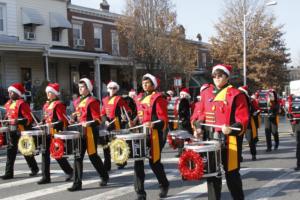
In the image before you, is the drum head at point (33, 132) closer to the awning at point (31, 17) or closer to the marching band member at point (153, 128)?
the marching band member at point (153, 128)

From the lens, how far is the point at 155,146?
7.34 meters

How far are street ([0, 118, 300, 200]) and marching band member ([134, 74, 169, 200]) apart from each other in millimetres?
483

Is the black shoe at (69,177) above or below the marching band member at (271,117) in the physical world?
below

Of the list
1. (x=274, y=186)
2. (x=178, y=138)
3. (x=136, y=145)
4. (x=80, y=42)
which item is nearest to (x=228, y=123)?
(x=136, y=145)

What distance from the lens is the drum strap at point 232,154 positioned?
570cm

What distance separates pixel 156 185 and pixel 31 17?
19991mm

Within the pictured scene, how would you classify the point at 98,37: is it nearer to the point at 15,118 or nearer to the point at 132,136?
the point at 15,118

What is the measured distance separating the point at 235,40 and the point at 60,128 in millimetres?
32719

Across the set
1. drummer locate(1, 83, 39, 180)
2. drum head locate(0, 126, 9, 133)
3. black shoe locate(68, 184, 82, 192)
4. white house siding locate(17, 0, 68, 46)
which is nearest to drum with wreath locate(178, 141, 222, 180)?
black shoe locate(68, 184, 82, 192)

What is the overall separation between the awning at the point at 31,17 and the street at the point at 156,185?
16.3 m

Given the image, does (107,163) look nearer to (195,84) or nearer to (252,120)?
(252,120)

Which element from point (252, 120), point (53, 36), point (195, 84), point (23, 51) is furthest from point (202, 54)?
point (252, 120)

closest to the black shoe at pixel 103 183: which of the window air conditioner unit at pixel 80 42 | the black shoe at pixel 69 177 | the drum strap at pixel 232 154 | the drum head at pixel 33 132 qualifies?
the black shoe at pixel 69 177

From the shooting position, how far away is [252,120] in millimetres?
12281
